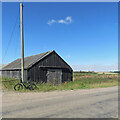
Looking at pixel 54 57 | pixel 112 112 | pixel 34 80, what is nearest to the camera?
pixel 112 112

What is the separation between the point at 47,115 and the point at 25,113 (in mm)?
993

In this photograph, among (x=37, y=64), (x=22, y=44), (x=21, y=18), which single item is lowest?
(x=37, y=64)

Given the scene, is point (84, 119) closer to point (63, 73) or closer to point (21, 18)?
point (21, 18)

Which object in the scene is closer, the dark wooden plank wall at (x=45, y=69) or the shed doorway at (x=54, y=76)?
the dark wooden plank wall at (x=45, y=69)

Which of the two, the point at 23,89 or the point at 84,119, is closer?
the point at 84,119

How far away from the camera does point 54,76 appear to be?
1897 cm

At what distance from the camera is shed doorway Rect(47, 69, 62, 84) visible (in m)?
18.5

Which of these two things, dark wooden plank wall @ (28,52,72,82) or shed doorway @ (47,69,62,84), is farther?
shed doorway @ (47,69,62,84)

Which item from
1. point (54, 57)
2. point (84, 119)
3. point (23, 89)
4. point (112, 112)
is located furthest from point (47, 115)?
point (54, 57)

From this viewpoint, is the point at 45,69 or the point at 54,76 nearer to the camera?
the point at 45,69

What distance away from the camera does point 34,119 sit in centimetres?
492

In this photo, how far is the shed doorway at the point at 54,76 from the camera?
1853 centimetres

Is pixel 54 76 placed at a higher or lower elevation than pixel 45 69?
lower

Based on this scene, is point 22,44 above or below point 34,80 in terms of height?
above
